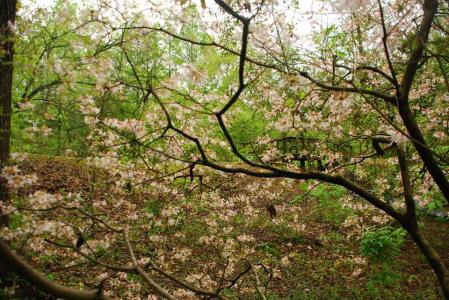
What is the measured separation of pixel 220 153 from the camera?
13.7m

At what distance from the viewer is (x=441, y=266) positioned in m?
3.40

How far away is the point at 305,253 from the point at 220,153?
5588 mm

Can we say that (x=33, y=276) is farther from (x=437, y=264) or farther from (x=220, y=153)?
(x=220, y=153)

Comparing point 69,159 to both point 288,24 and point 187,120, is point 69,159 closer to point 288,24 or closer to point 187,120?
point 187,120

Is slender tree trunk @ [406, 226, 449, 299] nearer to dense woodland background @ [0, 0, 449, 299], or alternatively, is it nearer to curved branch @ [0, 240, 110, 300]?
dense woodland background @ [0, 0, 449, 299]

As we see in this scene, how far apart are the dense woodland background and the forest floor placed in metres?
0.04

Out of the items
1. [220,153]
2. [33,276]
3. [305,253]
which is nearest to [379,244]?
[305,253]

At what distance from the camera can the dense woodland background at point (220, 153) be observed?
3127mm

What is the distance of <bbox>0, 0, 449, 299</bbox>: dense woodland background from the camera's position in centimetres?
313

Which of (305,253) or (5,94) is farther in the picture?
(305,253)

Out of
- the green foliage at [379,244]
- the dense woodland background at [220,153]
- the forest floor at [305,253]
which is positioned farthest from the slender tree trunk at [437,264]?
the green foliage at [379,244]

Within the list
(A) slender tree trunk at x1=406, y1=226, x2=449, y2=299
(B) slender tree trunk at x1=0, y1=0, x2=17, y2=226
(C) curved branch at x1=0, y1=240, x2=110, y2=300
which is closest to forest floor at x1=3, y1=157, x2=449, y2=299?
(B) slender tree trunk at x1=0, y1=0, x2=17, y2=226

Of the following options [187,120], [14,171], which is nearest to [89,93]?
[14,171]

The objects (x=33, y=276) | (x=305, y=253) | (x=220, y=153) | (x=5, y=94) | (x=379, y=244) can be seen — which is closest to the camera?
(x=33, y=276)
